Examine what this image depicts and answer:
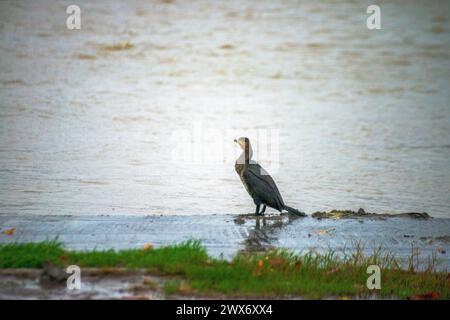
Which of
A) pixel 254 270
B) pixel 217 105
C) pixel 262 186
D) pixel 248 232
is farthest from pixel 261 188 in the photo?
pixel 217 105

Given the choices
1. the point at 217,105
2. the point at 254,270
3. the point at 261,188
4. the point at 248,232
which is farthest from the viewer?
the point at 217,105

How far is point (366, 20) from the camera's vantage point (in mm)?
31453

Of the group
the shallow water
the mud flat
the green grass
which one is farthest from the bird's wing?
the green grass

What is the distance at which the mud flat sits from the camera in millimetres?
8836

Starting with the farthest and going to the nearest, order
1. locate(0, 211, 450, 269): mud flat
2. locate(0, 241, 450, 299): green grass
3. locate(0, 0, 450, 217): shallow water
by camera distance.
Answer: locate(0, 0, 450, 217): shallow water < locate(0, 211, 450, 269): mud flat < locate(0, 241, 450, 299): green grass

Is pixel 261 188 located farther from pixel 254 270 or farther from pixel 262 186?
pixel 254 270

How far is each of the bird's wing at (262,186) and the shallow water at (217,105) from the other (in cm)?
140

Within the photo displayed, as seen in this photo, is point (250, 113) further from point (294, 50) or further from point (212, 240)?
point (212, 240)

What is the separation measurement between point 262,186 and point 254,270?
3.26 metres

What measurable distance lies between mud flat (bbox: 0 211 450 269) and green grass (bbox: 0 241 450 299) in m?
0.62

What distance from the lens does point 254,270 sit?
7473 millimetres

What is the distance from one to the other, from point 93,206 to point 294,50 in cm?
1681

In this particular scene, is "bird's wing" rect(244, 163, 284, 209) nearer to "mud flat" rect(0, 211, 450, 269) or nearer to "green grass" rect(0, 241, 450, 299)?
"mud flat" rect(0, 211, 450, 269)
